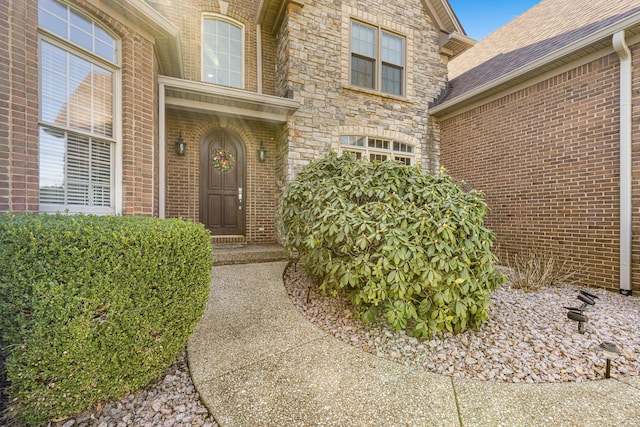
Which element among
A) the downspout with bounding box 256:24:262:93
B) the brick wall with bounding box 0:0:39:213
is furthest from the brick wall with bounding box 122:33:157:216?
the downspout with bounding box 256:24:262:93

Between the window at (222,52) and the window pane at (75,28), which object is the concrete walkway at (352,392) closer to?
the window pane at (75,28)

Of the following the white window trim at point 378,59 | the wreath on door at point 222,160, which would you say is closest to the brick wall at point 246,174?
the wreath on door at point 222,160

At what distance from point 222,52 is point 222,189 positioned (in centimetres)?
300

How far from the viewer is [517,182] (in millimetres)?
5375

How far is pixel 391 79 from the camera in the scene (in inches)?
266

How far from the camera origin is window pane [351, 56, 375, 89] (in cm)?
632

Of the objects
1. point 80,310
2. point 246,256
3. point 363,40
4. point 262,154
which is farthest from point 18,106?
point 363,40

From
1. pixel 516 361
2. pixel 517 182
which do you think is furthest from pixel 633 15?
pixel 516 361

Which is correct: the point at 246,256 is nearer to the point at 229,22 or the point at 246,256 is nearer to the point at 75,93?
the point at 75,93

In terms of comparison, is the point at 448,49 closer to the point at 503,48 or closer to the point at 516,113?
the point at 503,48

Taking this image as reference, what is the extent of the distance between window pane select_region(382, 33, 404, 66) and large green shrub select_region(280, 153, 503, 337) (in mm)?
4758

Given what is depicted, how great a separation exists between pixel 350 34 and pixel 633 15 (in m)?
4.49

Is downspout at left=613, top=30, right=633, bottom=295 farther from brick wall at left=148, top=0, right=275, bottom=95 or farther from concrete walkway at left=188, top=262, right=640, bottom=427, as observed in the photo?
brick wall at left=148, top=0, right=275, bottom=95

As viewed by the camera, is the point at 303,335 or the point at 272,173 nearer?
the point at 303,335
